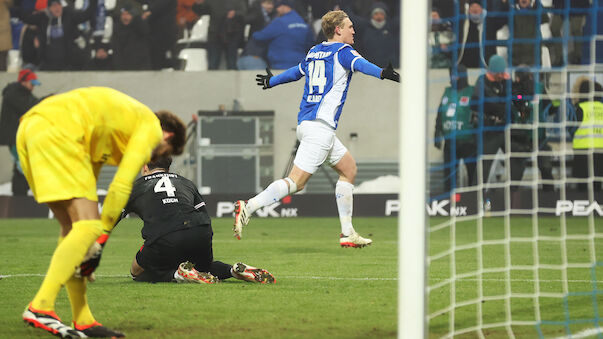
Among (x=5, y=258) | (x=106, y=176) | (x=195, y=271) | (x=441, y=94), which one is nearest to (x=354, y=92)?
(x=441, y=94)

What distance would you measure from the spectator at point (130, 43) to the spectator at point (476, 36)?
7.45 metres

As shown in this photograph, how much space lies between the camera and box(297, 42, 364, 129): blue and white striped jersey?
9.48m

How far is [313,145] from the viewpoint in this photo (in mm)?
9477

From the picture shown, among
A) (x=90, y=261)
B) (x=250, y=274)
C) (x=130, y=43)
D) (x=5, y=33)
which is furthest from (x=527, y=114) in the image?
(x=5, y=33)

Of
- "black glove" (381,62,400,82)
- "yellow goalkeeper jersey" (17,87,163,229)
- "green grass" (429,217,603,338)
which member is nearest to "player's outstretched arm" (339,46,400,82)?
"black glove" (381,62,400,82)

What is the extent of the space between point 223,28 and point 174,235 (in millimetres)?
11965

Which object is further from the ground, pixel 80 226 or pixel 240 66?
pixel 240 66

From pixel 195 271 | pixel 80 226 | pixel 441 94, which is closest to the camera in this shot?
pixel 80 226

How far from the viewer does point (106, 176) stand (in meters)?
18.0

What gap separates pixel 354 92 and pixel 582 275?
10.4 metres

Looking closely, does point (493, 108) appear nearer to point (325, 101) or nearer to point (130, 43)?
point (325, 101)

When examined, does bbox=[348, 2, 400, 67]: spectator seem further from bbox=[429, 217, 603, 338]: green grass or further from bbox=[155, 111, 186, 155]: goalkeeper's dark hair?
bbox=[155, 111, 186, 155]: goalkeeper's dark hair

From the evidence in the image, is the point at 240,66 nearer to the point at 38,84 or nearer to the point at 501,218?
the point at 38,84

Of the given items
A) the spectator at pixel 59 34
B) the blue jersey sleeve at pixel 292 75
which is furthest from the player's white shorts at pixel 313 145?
the spectator at pixel 59 34
